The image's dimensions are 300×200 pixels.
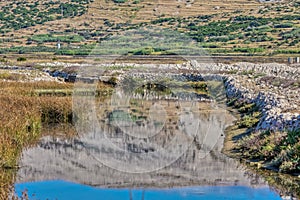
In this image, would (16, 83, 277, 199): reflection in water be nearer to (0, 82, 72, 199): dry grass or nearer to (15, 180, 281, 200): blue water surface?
(15, 180, 281, 200): blue water surface

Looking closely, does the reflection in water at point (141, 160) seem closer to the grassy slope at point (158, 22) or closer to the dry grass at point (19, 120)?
the dry grass at point (19, 120)

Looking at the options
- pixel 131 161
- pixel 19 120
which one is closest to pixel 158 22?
pixel 19 120

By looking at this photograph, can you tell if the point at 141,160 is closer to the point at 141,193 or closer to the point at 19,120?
the point at 141,193

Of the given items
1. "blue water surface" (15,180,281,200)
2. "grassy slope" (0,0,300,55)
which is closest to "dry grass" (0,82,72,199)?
"blue water surface" (15,180,281,200)

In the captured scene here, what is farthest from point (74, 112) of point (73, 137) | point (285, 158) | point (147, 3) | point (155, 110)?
point (147, 3)

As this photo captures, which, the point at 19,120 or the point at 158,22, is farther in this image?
the point at 158,22
